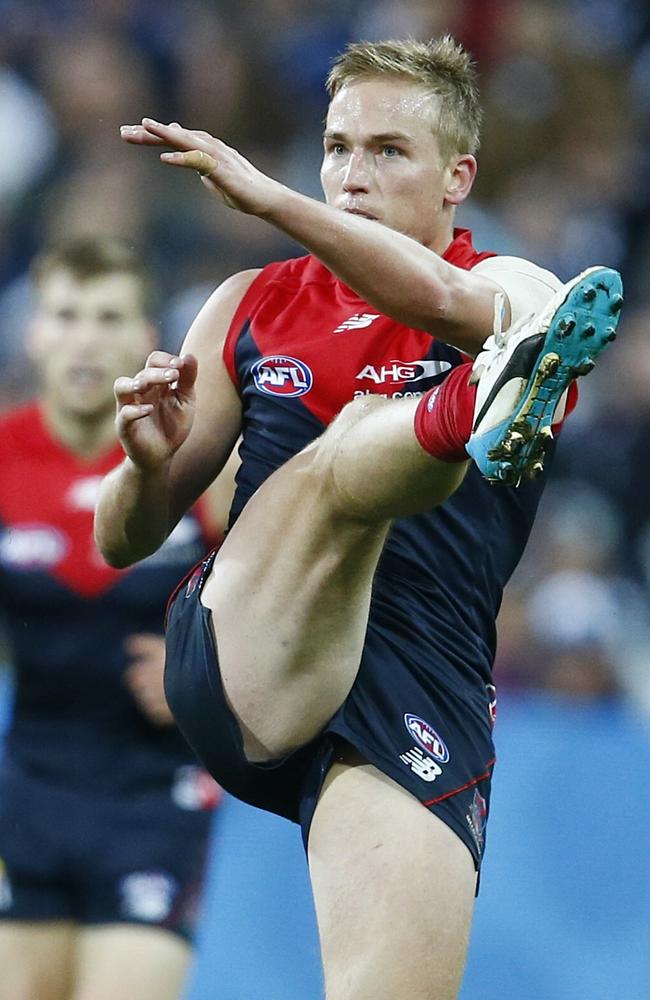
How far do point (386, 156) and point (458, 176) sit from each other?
0.24 m

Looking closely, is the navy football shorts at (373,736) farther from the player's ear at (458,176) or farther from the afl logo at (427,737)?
the player's ear at (458,176)

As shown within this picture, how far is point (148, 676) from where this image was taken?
410cm

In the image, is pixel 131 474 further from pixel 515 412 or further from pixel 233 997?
pixel 233 997

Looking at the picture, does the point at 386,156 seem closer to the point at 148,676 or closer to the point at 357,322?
the point at 357,322

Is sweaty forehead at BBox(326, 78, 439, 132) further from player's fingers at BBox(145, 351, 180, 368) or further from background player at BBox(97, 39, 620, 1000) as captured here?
player's fingers at BBox(145, 351, 180, 368)

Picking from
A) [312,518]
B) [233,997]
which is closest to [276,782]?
[312,518]

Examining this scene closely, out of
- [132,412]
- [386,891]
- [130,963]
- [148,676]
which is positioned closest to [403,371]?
[132,412]

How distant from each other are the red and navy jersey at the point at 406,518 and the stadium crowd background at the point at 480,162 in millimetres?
3090

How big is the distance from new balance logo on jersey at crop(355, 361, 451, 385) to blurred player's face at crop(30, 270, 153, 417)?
144 cm

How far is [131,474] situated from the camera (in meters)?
3.21

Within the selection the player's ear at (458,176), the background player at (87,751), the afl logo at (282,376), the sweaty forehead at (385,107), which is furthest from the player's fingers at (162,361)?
the background player at (87,751)

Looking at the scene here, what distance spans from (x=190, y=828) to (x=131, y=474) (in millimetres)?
1298

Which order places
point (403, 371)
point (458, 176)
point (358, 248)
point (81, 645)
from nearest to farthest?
point (358, 248) < point (403, 371) < point (458, 176) < point (81, 645)

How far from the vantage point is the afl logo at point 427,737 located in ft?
9.77
